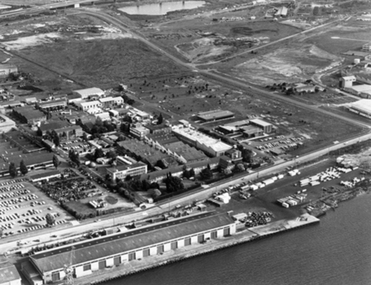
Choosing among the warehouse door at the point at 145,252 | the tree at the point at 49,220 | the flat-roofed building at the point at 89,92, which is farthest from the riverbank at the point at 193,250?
the flat-roofed building at the point at 89,92

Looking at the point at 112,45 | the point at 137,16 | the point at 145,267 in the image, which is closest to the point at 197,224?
the point at 145,267

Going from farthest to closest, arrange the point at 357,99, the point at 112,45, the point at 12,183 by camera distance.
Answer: the point at 112,45, the point at 357,99, the point at 12,183

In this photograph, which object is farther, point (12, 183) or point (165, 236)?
point (12, 183)

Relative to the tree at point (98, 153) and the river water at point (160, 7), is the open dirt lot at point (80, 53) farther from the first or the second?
the tree at point (98, 153)

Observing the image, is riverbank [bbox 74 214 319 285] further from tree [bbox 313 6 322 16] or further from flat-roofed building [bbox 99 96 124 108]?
tree [bbox 313 6 322 16]

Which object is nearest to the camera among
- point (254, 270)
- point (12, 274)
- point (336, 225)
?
point (12, 274)

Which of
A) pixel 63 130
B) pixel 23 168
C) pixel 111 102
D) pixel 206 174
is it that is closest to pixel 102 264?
pixel 206 174

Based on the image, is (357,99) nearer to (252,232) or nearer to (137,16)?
(252,232)
